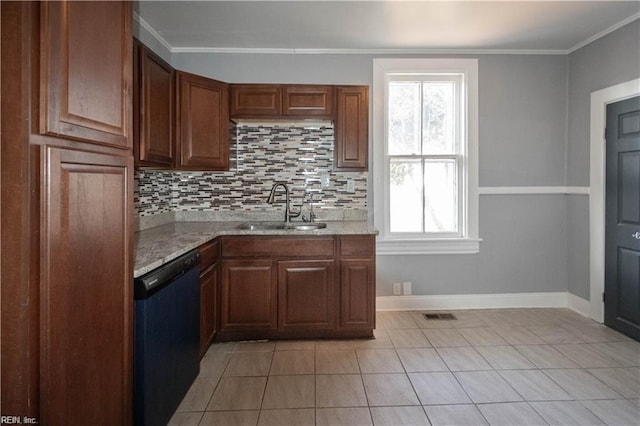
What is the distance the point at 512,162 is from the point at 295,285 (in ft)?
8.02

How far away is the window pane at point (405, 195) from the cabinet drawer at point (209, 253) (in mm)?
1706

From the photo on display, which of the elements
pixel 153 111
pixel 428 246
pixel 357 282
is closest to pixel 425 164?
pixel 428 246

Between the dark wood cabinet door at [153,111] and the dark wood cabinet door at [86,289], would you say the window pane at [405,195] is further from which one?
the dark wood cabinet door at [86,289]

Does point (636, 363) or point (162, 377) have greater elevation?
point (162, 377)

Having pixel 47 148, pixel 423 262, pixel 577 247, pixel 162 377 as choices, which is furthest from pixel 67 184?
pixel 577 247

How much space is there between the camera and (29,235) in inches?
41.6

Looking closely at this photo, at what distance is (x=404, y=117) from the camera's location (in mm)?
3705

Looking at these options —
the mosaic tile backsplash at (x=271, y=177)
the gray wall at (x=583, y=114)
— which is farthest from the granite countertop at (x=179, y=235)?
the gray wall at (x=583, y=114)

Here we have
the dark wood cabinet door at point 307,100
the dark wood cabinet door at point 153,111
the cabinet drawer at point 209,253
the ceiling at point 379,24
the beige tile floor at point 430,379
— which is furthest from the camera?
the dark wood cabinet door at point 307,100

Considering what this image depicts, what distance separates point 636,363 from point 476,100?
2.44 metres

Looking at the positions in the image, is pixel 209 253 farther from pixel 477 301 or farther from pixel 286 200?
pixel 477 301

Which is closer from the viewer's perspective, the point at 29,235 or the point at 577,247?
the point at 29,235

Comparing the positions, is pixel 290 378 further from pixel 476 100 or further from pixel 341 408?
pixel 476 100

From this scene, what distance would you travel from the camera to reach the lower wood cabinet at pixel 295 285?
2.95m
